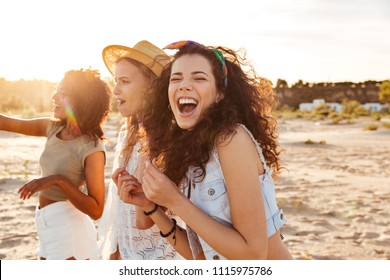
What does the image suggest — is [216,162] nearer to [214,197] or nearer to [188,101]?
[214,197]

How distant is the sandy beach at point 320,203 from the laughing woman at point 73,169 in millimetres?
1580

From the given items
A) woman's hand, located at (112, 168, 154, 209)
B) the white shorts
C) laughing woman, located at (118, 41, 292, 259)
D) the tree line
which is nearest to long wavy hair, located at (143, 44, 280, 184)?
laughing woman, located at (118, 41, 292, 259)

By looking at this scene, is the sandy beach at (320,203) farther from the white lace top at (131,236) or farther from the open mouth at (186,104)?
the open mouth at (186,104)

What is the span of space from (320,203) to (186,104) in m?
4.93

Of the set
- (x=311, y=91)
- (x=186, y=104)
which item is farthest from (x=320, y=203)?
(x=311, y=91)

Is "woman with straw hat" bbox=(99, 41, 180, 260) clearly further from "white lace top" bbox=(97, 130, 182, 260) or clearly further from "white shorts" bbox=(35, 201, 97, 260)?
"white shorts" bbox=(35, 201, 97, 260)

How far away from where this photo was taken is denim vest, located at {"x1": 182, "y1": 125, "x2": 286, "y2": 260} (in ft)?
5.47

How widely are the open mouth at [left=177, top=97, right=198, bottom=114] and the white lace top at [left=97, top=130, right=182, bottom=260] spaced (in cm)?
69

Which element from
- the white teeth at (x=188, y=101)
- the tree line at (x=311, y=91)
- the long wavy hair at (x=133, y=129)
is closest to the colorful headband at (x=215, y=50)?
the white teeth at (x=188, y=101)

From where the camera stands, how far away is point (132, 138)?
8.12ft

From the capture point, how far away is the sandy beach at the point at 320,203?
4586 millimetres

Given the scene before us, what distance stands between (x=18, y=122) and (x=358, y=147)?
11169 millimetres
